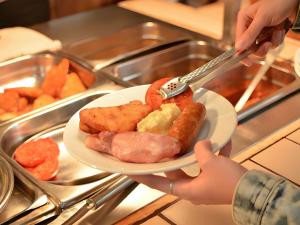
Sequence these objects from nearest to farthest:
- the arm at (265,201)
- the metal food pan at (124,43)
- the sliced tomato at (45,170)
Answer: the arm at (265,201), the sliced tomato at (45,170), the metal food pan at (124,43)

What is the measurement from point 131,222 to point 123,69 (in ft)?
2.10

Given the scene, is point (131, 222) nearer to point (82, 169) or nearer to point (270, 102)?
point (82, 169)

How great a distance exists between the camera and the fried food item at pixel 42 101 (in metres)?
1.21

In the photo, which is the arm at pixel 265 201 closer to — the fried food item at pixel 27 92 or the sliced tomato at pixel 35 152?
the sliced tomato at pixel 35 152

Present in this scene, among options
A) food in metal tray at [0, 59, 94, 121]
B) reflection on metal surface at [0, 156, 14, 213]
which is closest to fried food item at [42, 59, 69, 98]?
food in metal tray at [0, 59, 94, 121]

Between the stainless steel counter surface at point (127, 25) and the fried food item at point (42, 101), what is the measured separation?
288 millimetres

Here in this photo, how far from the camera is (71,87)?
1.26 m

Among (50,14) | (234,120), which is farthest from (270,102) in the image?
(50,14)

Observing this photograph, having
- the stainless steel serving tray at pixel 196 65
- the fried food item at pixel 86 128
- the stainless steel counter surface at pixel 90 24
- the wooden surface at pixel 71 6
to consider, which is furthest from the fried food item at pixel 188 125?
the wooden surface at pixel 71 6

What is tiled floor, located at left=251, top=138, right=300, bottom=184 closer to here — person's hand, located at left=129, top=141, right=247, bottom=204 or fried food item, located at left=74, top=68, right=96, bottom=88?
person's hand, located at left=129, top=141, right=247, bottom=204

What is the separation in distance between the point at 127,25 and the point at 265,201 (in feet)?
A: 3.63

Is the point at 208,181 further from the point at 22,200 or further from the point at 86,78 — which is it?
the point at 86,78

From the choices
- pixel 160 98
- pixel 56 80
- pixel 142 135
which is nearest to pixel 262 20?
pixel 160 98

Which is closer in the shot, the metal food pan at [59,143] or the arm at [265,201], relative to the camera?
the arm at [265,201]
